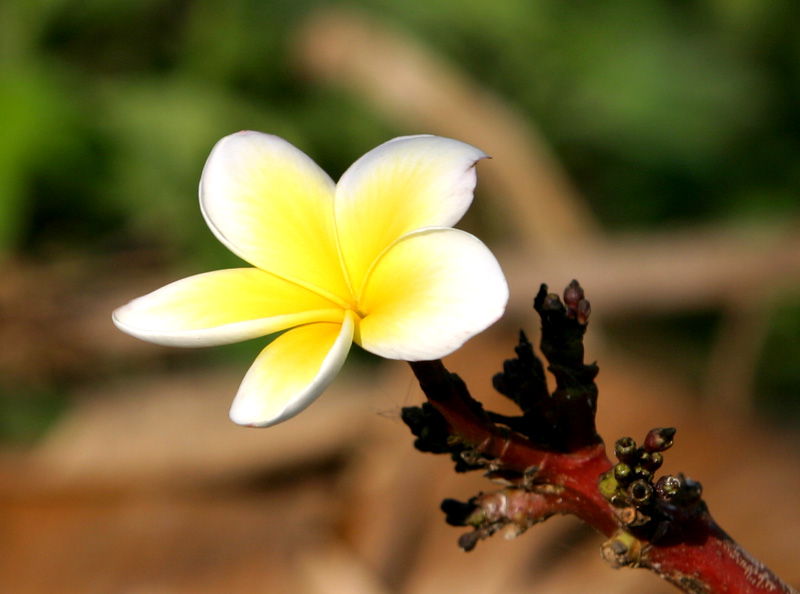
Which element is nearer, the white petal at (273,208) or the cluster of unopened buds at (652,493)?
the cluster of unopened buds at (652,493)

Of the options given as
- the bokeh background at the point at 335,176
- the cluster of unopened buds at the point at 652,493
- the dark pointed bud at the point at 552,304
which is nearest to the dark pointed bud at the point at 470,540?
the cluster of unopened buds at the point at 652,493

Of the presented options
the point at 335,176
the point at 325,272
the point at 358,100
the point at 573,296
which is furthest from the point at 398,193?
the point at 358,100

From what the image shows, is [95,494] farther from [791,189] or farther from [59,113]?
[791,189]

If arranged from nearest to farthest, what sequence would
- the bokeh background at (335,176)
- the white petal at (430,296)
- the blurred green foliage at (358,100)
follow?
the white petal at (430,296), the bokeh background at (335,176), the blurred green foliage at (358,100)

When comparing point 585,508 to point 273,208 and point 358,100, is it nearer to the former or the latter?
point 273,208

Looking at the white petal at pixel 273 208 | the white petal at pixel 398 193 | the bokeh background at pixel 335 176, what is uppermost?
the white petal at pixel 398 193

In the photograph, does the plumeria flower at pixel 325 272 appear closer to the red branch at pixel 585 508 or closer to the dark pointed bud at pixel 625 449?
the red branch at pixel 585 508

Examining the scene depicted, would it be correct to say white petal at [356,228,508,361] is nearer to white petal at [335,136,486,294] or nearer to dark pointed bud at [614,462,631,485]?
white petal at [335,136,486,294]

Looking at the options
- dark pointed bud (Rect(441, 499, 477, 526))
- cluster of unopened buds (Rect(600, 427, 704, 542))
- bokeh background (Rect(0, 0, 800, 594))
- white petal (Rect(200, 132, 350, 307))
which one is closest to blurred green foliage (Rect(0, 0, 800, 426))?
bokeh background (Rect(0, 0, 800, 594))
